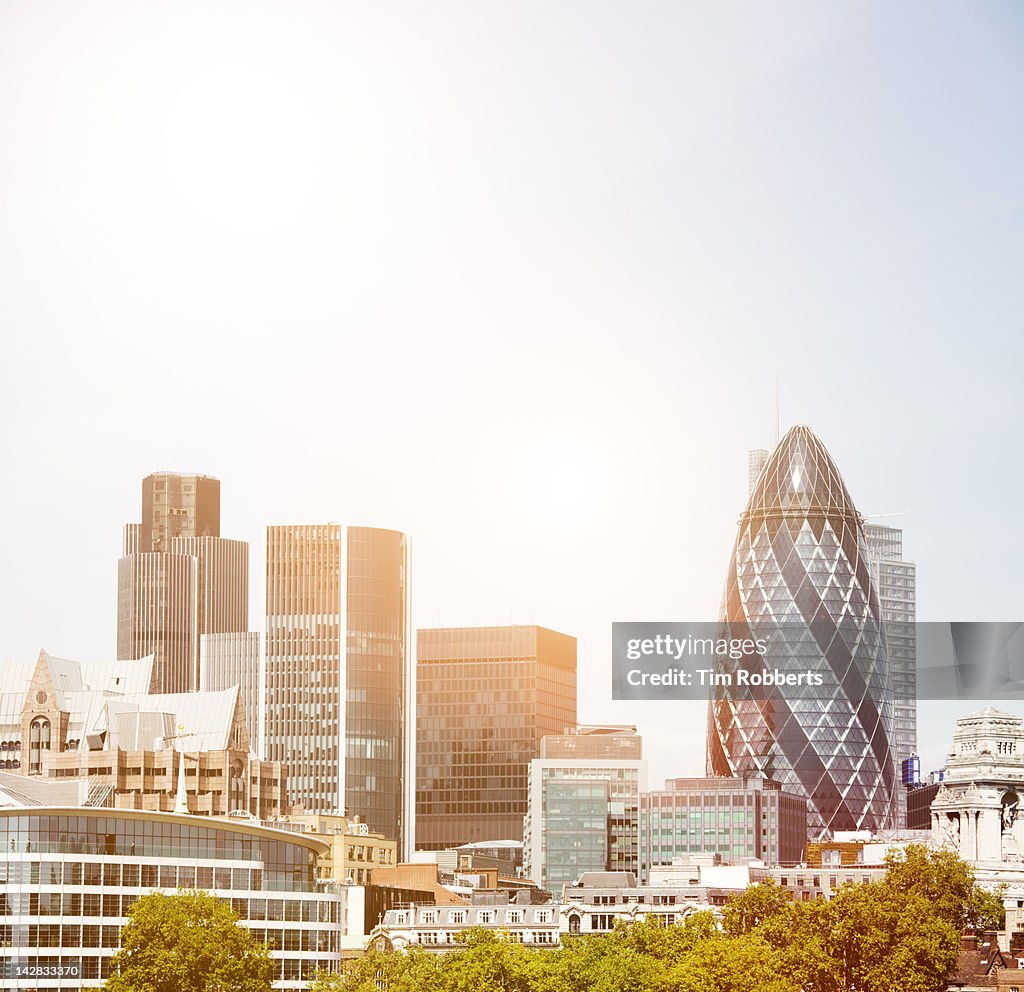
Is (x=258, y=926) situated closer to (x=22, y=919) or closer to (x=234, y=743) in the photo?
(x=22, y=919)

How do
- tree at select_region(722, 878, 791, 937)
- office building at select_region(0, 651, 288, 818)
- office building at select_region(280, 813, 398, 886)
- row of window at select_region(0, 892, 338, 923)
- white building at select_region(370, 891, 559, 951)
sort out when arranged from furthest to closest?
office building at select_region(280, 813, 398, 886) < office building at select_region(0, 651, 288, 818) < white building at select_region(370, 891, 559, 951) < tree at select_region(722, 878, 791, 937) < row of window at select_region(0, 892, 338, 923)

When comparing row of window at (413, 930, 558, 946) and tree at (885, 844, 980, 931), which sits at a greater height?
tree at (885, 844, 980, 931)

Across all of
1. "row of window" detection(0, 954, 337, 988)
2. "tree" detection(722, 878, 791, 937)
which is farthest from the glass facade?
"tree" detection(722, 878, 791, 937)

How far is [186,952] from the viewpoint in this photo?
95250 mm

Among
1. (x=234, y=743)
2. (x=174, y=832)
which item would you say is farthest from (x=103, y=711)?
(x=174, y=832)

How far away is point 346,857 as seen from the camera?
566ft

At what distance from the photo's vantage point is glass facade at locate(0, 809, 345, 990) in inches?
4114

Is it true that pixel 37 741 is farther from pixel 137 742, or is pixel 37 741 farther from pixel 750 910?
pixel 750 910

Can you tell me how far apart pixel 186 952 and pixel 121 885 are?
14.6m

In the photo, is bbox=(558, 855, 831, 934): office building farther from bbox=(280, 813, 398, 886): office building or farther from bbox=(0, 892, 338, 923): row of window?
bbox=(0, 892, 338, 923): row of window

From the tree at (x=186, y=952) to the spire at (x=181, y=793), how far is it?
1408 inches

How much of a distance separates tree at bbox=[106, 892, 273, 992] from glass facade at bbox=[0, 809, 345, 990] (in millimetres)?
6179

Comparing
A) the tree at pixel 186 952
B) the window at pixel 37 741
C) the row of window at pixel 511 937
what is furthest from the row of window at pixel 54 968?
the window at pixel 37 741

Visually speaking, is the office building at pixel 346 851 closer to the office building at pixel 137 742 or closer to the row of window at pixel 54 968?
the office building at pixel 137 742
